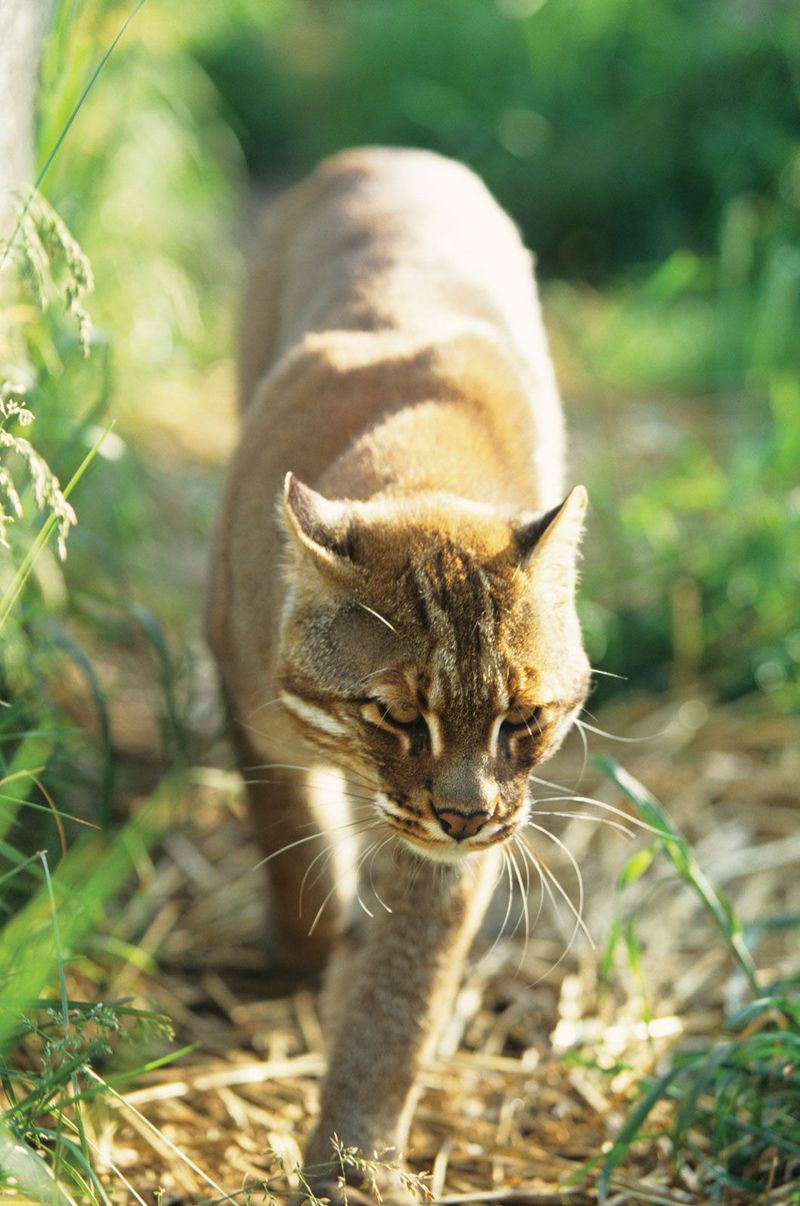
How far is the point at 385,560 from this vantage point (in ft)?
10.5

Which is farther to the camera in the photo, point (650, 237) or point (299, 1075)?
point (650, 237)

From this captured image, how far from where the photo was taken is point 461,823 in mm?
3053

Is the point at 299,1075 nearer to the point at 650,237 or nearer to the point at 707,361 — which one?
the point at 707,361

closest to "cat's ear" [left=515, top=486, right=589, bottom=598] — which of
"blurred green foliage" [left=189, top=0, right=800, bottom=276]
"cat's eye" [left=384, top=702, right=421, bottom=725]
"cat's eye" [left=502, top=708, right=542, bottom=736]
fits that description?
"cat's eye" [left=502, top=708, right=542, bottom=736]

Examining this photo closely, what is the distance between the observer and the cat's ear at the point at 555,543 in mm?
3188

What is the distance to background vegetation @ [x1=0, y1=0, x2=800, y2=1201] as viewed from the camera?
3.95 m

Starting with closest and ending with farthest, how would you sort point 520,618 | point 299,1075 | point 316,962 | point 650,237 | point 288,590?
point 520,618
point 288,590
point 299,1075
point 316,962
point 650,237

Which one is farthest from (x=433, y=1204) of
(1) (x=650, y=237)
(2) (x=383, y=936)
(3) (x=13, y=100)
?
(1) (x=650, y=237)

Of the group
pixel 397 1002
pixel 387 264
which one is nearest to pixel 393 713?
pixel 397 1002

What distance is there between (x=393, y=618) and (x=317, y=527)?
0.25 metres

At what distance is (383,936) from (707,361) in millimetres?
5769

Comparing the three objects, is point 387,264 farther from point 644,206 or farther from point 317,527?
point 644,206

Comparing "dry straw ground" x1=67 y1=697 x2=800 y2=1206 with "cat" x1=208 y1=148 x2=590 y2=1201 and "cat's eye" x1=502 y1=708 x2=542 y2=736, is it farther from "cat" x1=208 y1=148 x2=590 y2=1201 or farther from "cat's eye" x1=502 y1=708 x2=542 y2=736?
"cat's eye" x1=502 y1=708 x2=542 y2=736

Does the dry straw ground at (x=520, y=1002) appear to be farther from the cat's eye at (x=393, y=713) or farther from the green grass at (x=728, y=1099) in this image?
the cat's eye at (x=393, y=713)
